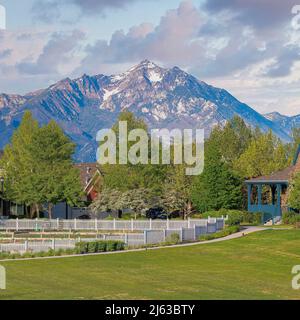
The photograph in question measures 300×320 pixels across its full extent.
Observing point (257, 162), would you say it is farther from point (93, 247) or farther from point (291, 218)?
point (93, 247)

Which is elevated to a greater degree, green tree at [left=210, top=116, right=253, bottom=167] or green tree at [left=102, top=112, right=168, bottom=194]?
green tree at [left=210, top=116, right=253, bottom=167]

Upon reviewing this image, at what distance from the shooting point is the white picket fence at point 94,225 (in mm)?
60562

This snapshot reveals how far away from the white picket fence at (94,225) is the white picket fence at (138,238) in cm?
219

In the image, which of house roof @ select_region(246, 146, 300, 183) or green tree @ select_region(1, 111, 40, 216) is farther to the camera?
green tree @ select_region(1, 111, 40, 216)

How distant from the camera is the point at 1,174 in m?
76.1

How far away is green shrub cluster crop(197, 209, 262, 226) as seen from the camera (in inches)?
2423

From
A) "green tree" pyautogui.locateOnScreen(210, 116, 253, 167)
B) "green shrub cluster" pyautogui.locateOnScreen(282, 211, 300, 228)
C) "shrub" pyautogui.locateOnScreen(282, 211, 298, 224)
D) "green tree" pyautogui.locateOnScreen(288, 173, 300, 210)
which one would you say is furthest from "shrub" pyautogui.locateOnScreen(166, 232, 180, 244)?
"green tree" pyautogui.locateOnScreen(210, 116, 253, 167)

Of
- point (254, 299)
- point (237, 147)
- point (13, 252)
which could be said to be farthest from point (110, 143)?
point (254, 299)

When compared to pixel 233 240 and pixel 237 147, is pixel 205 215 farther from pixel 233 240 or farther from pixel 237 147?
pixel 237 147

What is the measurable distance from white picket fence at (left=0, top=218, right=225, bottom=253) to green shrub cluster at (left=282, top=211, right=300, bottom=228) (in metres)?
6.03

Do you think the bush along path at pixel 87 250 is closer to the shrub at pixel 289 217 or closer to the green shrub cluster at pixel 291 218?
the green shrub cluster at pixel 291 218

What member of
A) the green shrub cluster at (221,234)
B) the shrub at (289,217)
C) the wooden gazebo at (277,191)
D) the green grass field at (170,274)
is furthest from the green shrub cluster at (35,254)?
the wooden gazebo at (277,191)

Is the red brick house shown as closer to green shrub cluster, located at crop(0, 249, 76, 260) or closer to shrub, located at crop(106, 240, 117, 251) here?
shrub, located at crop(106, 240, 117, 251)
